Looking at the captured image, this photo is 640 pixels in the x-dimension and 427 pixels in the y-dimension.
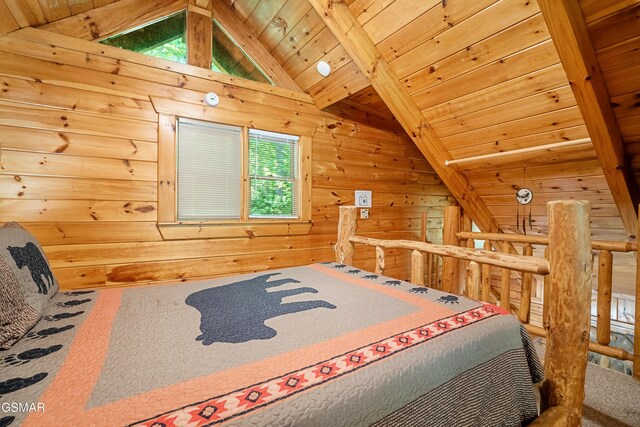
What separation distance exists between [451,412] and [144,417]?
2.68ft

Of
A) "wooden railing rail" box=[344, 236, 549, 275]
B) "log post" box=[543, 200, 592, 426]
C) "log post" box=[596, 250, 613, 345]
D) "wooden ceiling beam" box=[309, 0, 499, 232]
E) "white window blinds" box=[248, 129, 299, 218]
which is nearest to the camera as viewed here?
"log post" box=[543, 200, 592, 426]

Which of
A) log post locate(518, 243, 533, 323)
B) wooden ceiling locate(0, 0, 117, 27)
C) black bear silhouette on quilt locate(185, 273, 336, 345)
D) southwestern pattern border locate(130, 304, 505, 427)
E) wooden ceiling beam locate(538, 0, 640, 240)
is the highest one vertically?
wooden ceiling locate(0, 0, 117, 27)

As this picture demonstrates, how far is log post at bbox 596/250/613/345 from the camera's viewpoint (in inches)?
74.5

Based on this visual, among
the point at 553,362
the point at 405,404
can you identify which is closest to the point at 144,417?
the point at 405,404

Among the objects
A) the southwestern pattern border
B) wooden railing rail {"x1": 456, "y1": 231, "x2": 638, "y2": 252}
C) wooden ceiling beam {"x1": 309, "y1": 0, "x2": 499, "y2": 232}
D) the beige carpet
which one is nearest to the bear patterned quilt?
the southwestern pattern border

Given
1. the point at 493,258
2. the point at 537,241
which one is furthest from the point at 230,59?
the point at 537,241

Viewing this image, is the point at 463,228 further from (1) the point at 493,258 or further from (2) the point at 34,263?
(2) the point at 34,263

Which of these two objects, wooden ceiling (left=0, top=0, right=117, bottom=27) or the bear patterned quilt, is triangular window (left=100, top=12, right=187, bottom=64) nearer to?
wooden ceiling (left=0, top=0, right=117, bottom=27)

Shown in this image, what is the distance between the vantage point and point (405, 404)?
2.53 ft

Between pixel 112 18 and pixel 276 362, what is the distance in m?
2.64

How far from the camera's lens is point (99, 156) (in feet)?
6.53

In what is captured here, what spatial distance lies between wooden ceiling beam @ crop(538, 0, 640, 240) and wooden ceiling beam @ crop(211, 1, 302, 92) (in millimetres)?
2032

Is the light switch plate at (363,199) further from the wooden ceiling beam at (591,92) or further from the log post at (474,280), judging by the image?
the wooden ceiling beam at (591,92)

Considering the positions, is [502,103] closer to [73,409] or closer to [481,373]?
[481,373]
